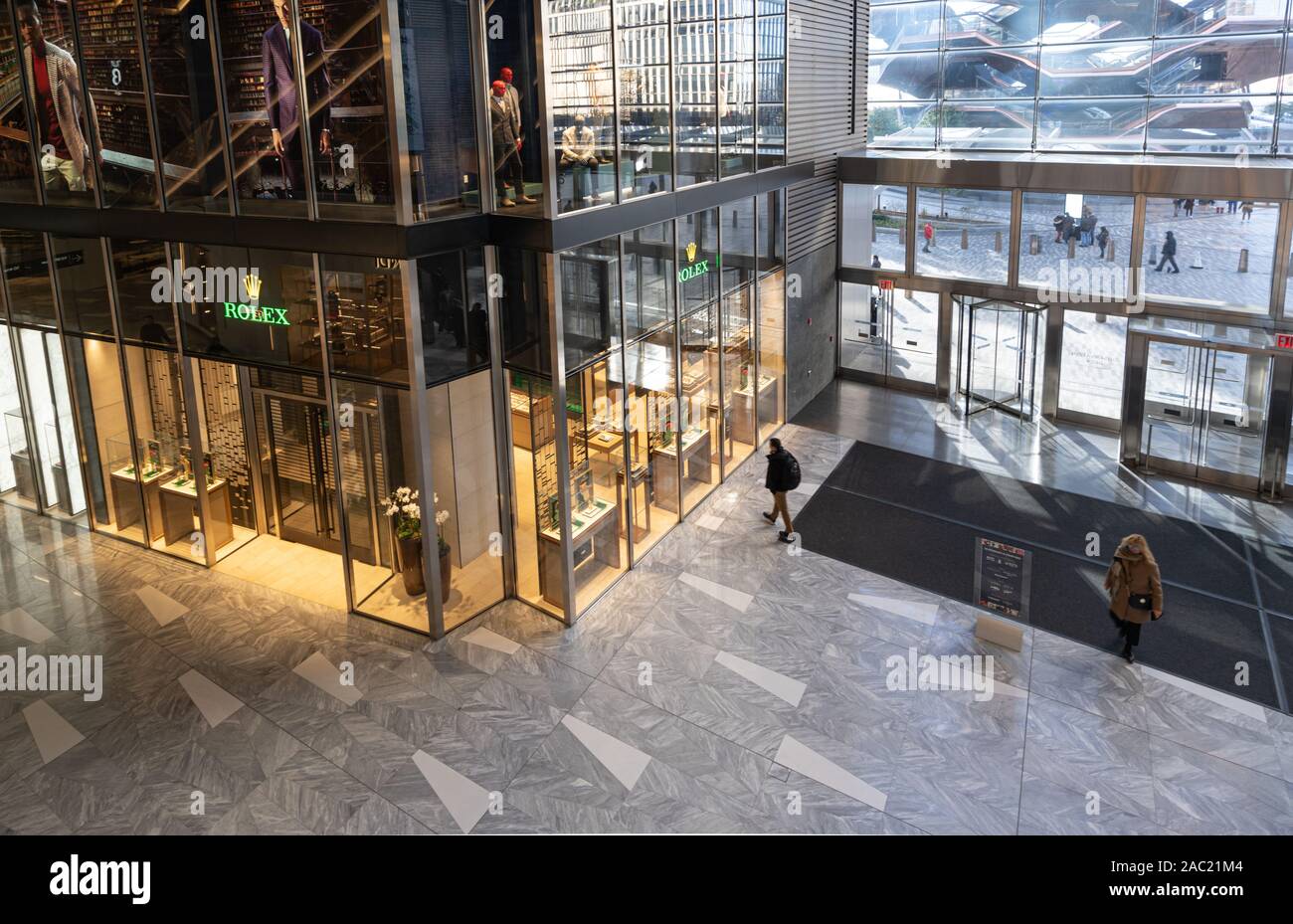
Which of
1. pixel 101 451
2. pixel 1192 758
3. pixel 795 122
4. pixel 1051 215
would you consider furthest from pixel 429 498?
pixel 1051 215

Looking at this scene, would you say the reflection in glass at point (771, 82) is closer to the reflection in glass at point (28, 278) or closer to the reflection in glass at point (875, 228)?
the reflection in glass at point (875, 228)

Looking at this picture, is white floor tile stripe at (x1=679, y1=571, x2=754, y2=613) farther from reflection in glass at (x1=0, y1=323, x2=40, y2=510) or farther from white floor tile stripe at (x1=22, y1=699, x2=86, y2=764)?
reflection in glass at (x1=0, y1=323, x2=40, y2=510)

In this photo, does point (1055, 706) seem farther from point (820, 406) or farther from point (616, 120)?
point (820, 406)

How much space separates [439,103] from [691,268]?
387 centimetres

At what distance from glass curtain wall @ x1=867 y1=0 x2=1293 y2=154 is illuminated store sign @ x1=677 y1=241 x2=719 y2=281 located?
6.59 meters

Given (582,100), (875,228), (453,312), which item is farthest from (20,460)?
(875,228)

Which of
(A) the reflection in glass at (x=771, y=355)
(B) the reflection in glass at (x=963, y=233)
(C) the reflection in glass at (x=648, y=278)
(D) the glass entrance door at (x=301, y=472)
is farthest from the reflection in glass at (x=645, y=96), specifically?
(B) the reflection in glass at (x=963, y=233)

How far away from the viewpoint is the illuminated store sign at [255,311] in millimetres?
9383

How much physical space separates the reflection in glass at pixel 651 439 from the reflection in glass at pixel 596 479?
0.20 metres

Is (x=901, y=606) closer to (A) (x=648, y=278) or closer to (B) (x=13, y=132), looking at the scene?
(A) (x=648, y=278)

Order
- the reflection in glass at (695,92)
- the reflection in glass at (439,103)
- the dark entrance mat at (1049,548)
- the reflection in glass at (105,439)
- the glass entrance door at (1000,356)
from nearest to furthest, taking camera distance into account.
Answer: the reflection in glass at (439,103), the dark entrance mat at (1049,548), the reflection in glass at (695,92), the reflection in glass at (105,439), the glass entrance door at (1000,356)

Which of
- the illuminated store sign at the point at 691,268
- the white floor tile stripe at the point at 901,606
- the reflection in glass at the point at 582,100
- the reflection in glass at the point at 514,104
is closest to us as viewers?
the reflection in glass at the point at 514,104

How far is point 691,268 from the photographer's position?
1137cm


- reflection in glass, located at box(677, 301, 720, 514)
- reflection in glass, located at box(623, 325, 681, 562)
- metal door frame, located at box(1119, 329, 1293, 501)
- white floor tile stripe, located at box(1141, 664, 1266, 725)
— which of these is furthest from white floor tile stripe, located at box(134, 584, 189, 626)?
metal door frame, located at box(1119, 329, 1293, 501)
